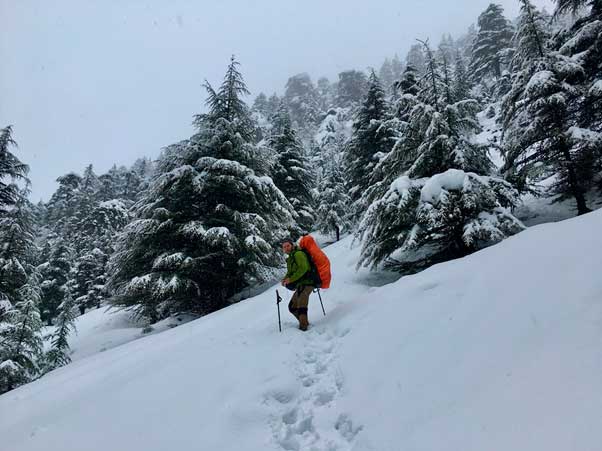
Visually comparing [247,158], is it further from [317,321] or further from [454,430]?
[454,430]

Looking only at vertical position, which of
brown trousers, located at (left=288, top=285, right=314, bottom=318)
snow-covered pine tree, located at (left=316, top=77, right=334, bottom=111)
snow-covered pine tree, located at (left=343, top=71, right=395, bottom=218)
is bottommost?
brown trousers, located at (left=288, top=285, right=314, bottom=318)

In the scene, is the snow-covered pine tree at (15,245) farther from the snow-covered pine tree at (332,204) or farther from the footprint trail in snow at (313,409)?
the snow-covered pine tree at (332,204)

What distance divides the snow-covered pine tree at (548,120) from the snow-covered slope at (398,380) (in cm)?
597

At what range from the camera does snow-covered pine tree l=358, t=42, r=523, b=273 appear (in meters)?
9.11

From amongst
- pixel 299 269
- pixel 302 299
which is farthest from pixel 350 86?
pixel 302 299

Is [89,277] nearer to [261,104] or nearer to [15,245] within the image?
[15,245]

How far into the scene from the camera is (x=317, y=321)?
7723mm

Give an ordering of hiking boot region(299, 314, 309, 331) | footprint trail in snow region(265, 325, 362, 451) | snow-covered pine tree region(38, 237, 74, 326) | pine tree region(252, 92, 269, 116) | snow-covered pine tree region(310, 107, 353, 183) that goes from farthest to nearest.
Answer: pine tree region(252, 92, 269, 116) < snow-covered pine tree region(310, 107, 353, 183) < snow-covered pine tree region(38, 237, 74, 326) < hiking boot region(299, 314, 309, 331) < footprint trail in snow region(265, 325, 362, 451)

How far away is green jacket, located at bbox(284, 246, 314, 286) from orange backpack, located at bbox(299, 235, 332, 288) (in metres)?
0.18

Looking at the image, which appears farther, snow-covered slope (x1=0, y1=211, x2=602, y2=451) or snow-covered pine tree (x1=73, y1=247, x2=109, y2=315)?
snow-covered pine tree (x1=73, y1=247, x2=109, y2=315)

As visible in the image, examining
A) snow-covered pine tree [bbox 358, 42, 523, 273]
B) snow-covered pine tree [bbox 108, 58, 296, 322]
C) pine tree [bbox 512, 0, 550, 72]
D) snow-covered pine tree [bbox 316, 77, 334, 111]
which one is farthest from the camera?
snow-covered pine tree [bbox 316, 77, 334, 111]

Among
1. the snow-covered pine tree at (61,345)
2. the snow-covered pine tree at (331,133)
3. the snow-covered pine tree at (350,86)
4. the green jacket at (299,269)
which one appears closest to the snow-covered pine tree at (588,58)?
the green jacket at (299,269)

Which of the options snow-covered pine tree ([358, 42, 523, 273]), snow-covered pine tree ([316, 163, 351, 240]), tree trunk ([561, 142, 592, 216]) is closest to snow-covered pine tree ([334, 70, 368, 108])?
snow-covered pine tree ([316, 163, 351, 240])

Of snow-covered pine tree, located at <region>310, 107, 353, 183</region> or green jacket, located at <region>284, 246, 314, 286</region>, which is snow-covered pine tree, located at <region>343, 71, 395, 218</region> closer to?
green jacket, located at <region>284, 246, 314, 286</region>
